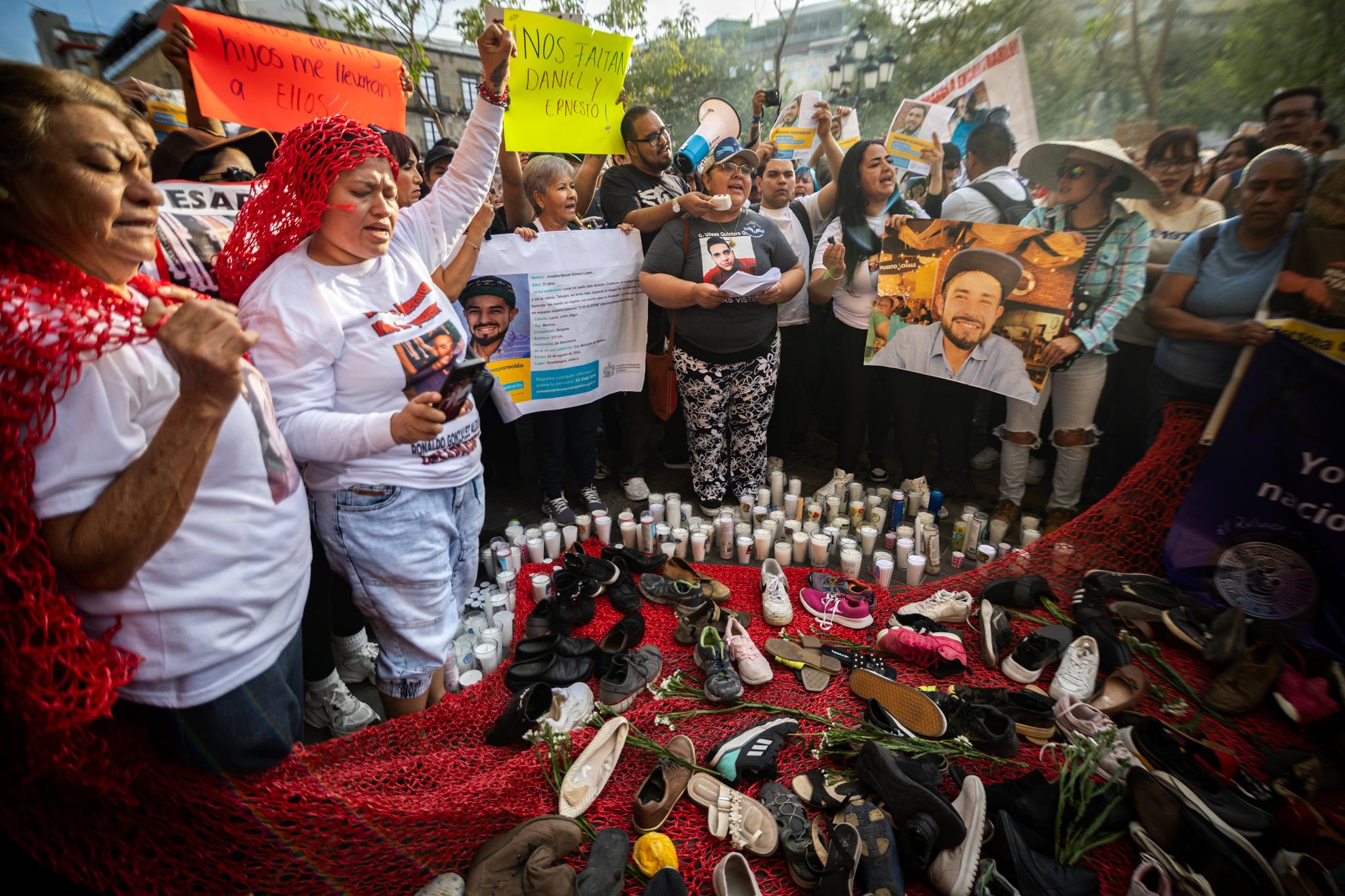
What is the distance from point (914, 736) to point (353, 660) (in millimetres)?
2734

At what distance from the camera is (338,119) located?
6.42 ft

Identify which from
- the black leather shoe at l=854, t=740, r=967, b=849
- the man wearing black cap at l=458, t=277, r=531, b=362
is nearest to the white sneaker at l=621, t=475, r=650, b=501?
the man wearing black cap at l=458, t=277, r=531, b=362

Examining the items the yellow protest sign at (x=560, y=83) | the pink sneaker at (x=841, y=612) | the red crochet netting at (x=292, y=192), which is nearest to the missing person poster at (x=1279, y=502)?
the pink sneaker at (x=841, y=612)

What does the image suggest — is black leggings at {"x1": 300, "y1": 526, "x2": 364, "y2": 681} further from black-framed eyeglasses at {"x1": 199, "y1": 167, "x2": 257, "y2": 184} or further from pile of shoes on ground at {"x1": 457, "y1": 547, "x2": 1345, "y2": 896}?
black-framed eyeglasses at {"x1": 199, "y1": 167, "x2": 257, "y2": 184}

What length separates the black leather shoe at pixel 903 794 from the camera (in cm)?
206

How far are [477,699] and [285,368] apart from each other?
1.73 metres

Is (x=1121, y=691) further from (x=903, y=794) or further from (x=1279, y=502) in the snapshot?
(x=903, y=794)

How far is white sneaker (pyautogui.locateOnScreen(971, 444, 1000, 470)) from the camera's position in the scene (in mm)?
5453

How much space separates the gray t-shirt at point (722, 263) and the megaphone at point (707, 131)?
0.38 metres

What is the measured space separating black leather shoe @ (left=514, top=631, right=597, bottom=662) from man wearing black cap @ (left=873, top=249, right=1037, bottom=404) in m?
3.18

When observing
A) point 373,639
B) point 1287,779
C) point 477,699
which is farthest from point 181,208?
point 1287,779

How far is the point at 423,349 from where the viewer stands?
83.1 inches

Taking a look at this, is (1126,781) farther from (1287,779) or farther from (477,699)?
(477,699)

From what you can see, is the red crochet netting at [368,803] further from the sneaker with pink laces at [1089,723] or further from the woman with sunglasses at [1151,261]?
the woman with sunglasses at [1151,261]
